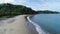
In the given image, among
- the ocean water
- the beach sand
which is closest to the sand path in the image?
the beach sand

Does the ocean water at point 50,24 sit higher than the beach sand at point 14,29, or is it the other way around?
the beach sand at point 14,29

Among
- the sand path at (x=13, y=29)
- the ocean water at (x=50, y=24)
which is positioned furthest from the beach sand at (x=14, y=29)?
the ocean water at (x=50, y=24)

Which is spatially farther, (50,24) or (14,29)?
(50,24)

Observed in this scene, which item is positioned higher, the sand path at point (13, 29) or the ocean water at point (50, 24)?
the sand path at point (13, 29)

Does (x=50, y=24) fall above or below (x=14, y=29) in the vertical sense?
below

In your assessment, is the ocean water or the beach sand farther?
the ocean water

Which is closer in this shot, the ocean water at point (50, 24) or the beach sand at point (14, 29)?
the beach sand at point (14, 29)

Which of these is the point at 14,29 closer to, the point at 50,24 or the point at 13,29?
the point at 13,29

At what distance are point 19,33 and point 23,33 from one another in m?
0.18

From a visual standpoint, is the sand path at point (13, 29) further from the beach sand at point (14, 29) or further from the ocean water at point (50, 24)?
the ocean water at point (50, 24)

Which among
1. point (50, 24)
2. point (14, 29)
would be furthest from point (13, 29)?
point (50, 24)

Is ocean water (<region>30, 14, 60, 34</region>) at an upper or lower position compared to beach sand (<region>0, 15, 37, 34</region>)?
lower

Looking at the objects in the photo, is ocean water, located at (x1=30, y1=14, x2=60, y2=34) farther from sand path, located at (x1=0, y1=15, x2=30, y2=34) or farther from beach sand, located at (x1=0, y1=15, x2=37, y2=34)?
sand path, located at (x1=0, y1=15, x2=30, y2=34)

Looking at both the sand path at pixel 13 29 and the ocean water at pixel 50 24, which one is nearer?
the sand path at pixel 13 29
